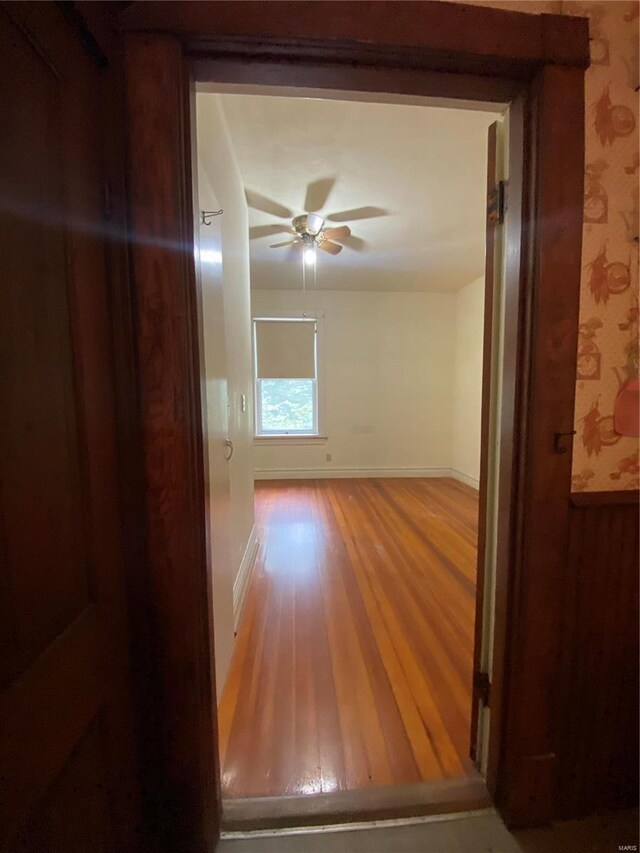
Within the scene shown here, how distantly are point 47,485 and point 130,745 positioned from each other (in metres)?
0.71

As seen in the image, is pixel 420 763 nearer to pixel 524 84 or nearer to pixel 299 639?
pixel 299 639

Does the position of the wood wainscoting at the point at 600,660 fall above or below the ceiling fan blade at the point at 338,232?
below

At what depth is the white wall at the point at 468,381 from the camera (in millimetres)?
4348

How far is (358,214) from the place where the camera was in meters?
2.62

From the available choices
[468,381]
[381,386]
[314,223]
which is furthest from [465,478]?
[314,223]

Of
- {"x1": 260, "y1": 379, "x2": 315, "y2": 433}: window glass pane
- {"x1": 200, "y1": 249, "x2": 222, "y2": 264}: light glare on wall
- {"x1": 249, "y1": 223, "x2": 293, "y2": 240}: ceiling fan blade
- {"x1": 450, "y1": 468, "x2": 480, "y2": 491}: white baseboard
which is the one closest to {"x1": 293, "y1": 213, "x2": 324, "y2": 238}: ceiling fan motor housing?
{"x1": 249, "y1": 223, "x2": 293, "y2": 240}: ceiling fan blade

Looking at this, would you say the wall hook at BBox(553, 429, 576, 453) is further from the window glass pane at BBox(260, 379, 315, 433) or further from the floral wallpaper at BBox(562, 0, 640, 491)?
the window glass pane at BBox(260, 379, 315, 433)

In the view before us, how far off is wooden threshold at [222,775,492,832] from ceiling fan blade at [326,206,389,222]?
325 centimetres

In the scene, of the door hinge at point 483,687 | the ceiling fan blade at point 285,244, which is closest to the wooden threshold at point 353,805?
the door hinge at point 483,687

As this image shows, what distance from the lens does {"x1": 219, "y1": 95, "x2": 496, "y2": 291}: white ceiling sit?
1.63 metres

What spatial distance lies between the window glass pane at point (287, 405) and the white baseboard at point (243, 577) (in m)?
2.47

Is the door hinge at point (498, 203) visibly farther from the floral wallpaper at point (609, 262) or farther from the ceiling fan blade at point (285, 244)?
the ceiling fan blade at point (285, 244)

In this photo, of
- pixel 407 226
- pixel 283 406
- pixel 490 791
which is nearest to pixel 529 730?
pixel 490 791

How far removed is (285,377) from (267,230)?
7.32 ft
